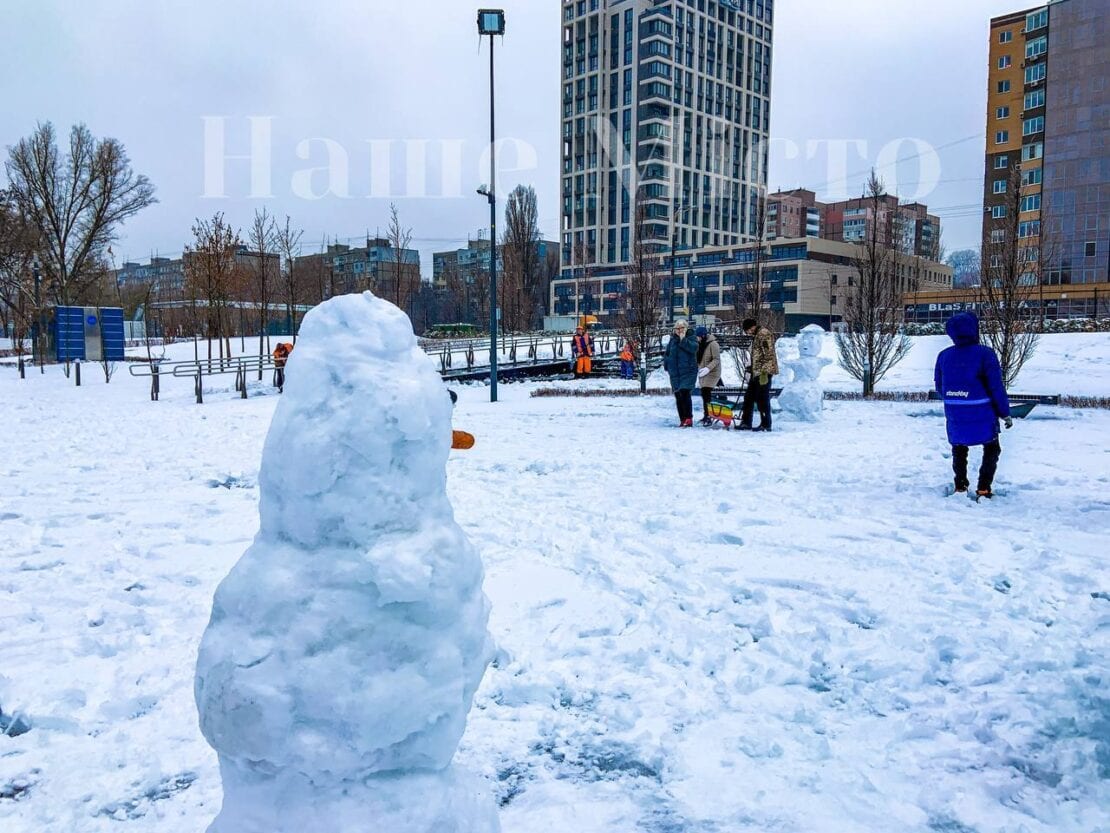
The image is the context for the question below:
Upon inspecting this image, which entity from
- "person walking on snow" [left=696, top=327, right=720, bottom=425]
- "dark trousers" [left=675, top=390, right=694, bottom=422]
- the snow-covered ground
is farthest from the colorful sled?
the snow-covered ground

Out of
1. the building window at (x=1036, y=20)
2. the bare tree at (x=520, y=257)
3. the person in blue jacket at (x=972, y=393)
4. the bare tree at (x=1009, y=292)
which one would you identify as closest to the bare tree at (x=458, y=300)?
the bare tree at (x=520, y=257)

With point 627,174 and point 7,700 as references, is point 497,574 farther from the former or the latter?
point 627,174

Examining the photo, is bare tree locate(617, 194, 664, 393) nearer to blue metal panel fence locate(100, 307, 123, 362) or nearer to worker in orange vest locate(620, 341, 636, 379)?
worker in orange vest locate(620, 341, 636, 379)

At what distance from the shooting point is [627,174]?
87500 mm

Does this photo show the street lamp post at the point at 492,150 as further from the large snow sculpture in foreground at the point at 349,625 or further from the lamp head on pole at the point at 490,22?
the large snow sculpture in foreground at the point at 349,625

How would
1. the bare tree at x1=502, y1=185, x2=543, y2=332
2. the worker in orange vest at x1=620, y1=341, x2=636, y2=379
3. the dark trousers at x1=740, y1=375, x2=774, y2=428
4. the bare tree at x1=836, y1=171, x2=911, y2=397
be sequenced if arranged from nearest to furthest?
the dark trousers at x1=740, y1=375, x2=774, y2=428, the bare tree at x1=836, y1=171, x2=911, y2=397, the worker in orange vest at x1=620, y1=341, x2=636, y2=379, the bare tree at x1=502, y1=185, x2=543, y2=332

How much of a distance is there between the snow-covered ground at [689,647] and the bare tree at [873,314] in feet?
32.7

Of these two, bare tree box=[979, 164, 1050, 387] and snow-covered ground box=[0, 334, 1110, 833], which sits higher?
bare tree box=[979, 164, 1050, 387]

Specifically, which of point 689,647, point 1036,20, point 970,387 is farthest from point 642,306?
point 1036,20

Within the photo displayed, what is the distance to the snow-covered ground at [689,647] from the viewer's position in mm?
2703

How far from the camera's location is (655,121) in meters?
85.1

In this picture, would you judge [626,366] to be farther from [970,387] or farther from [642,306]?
[970,387]

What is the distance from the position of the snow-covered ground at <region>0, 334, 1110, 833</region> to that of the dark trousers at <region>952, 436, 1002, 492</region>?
0.77 ft

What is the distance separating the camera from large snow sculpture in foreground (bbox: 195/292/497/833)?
1780 millimetres
